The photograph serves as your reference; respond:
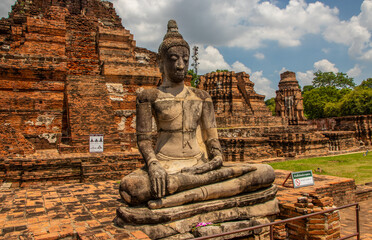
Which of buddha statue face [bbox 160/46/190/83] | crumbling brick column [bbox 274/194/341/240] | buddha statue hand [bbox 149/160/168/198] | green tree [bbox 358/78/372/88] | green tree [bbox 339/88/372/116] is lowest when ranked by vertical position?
crumbling brick column [bbox 274/194/341/240]

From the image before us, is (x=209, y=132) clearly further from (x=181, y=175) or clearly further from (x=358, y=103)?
(x=358, y=103)

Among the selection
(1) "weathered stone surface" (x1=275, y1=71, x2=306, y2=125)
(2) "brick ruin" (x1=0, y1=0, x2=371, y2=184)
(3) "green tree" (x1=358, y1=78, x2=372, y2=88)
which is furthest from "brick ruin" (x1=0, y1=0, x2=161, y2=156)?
(3) "green tree" (x1=358, y1=78, x2=372, y2=88)

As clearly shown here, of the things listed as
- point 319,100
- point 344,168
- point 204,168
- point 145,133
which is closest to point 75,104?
point 145,133

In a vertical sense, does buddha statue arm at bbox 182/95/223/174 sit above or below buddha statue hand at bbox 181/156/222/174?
above

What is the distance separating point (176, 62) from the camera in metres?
4.11

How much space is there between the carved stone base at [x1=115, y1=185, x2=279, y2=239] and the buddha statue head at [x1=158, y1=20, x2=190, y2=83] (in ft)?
5.58

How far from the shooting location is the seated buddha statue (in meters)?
3.51

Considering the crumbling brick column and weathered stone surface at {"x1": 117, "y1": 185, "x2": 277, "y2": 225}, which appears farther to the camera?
the crumbling brick column

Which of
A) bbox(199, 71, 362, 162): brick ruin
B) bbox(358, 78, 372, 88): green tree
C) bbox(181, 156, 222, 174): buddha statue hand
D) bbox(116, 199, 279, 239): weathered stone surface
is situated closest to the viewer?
bbox(116, 199, 279, 239): weathered stone surface

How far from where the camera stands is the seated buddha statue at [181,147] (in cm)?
351

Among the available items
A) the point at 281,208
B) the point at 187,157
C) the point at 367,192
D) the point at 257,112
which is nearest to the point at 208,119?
the point at 187,157

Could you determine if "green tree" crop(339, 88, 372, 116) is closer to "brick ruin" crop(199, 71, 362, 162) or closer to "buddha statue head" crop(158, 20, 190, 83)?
"brick ruin" crop(199, 71, 362, 162)

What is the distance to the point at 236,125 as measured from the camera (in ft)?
65.3

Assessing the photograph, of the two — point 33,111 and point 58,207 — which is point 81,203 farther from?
point 33,111
